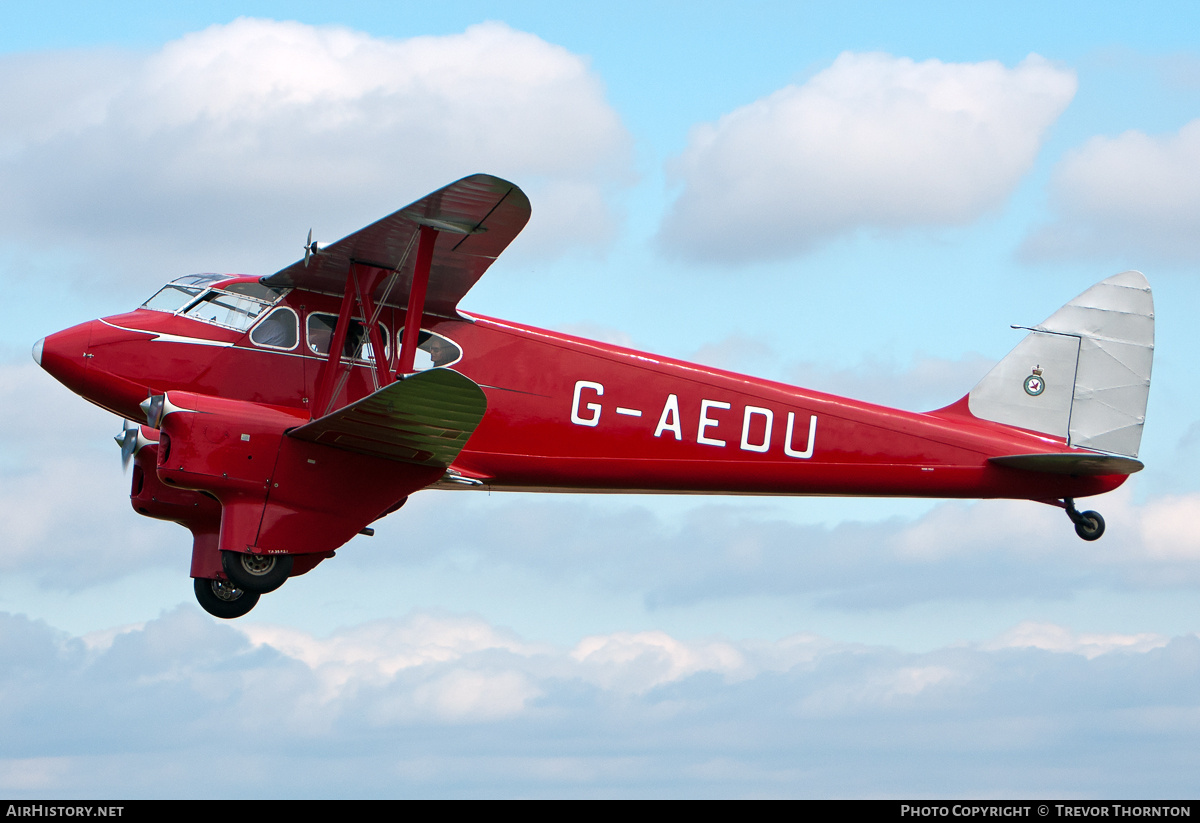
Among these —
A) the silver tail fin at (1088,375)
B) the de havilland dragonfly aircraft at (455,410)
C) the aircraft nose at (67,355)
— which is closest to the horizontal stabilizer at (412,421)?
the de havilland dragonfly aircraft at (455,410)

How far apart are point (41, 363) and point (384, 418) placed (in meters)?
4.68

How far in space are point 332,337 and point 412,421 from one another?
88.8 inches

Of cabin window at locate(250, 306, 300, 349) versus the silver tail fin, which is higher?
the silver tail fin

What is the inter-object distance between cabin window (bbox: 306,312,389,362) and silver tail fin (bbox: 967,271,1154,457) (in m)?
8.69

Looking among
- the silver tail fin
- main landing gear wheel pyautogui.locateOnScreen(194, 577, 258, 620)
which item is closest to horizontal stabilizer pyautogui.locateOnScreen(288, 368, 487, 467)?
main landing gear wheel pyautogui.locateOnScreen(194, 577, 258, 620)

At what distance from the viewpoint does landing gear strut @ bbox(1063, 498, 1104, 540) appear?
732 inches

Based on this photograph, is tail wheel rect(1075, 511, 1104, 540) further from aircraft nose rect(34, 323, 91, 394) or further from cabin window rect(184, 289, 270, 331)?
aircraft nose rect(34, 323, 91, 394)

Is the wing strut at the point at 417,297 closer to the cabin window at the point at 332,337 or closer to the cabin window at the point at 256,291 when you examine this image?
the cabin window at the point at 332,337

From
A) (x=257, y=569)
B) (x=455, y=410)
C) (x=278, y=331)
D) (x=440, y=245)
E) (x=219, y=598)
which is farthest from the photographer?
(x=219, y=598)

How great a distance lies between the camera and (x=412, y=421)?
15070mm

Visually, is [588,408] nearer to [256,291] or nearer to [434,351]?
[434,351]

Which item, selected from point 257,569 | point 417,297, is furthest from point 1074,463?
point 257,569

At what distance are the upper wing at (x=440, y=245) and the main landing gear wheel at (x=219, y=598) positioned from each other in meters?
4.09

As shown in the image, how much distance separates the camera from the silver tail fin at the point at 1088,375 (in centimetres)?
1920
